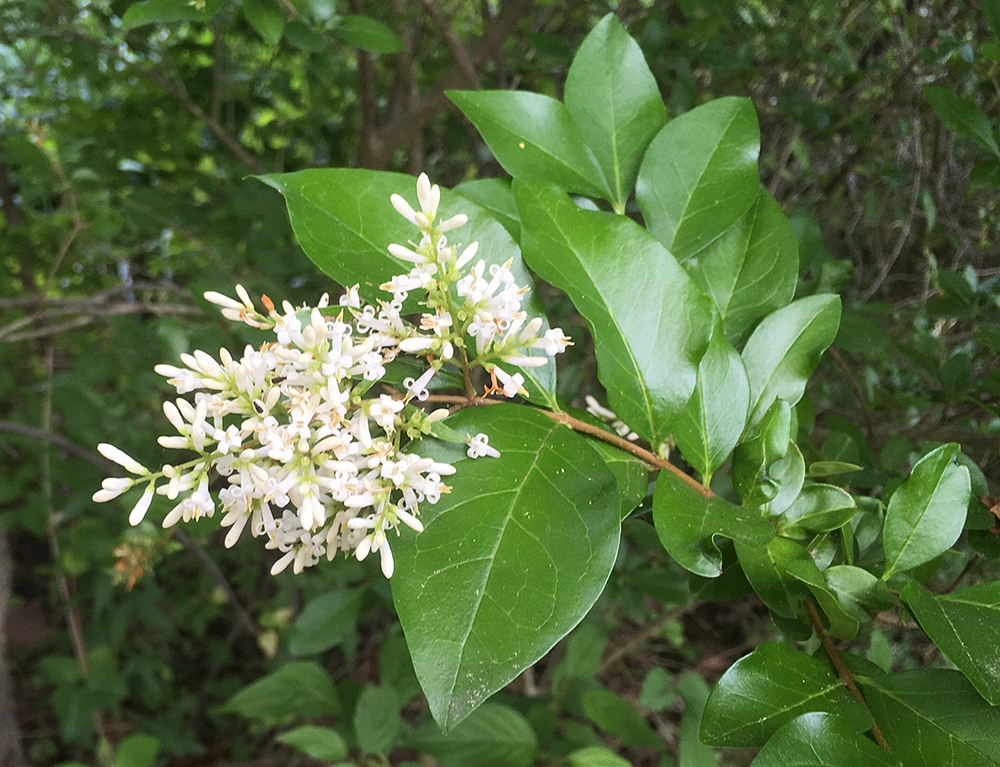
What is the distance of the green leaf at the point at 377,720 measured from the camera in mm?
1168

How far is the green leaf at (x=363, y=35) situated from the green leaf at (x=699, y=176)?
520mm

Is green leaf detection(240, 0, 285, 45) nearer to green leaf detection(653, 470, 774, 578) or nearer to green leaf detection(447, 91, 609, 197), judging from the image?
green leaf detection(447, 91, 609, 197)

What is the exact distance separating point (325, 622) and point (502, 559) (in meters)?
1.04

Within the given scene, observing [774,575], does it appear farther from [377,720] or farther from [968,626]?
[377,720]

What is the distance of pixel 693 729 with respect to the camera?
0.97 m

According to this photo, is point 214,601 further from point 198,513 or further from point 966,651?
point 966,651

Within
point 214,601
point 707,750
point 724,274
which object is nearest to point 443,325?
point 724,274

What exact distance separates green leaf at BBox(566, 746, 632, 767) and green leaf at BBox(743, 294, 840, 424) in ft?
2.74

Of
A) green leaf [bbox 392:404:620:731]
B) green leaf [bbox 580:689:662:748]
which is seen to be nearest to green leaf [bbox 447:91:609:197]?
green leaf [bbox 392:404:620:731]

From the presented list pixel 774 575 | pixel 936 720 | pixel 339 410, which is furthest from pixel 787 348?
pixel 339 410

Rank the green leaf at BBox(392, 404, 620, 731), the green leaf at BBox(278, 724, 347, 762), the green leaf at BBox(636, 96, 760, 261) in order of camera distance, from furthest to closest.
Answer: the green leaf at BBox(278, 724, 347, 762) → the green leaf at BBox(636, 96, 760, 261) → the green leaf at BBox(392, 404, 620, 731)

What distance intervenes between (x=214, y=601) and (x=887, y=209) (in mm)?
2542

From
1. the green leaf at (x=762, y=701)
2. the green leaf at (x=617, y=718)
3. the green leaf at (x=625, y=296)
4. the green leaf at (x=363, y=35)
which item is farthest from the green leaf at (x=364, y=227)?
the green leaf at (x=617, y=718)

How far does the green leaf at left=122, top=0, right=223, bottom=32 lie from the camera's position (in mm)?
782
